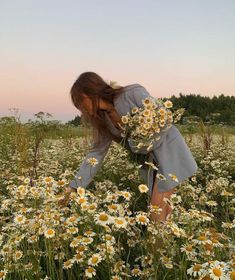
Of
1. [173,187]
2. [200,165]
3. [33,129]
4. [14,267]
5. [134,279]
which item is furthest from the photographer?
[200,165]

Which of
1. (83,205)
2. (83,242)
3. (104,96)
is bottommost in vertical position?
(83,242)

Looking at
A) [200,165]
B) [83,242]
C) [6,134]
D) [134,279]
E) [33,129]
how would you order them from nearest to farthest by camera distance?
[83,242], [134,279], [33,129], [200,165], [6,134]

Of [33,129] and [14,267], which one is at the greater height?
[33,129]

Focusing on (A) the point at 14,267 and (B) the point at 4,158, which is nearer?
(A) the point at 14,267

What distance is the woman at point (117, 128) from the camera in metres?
3.36

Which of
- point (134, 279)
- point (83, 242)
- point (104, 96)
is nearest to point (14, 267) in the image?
point (83, 242)

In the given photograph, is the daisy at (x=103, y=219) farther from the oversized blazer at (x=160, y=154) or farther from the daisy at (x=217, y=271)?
the oversized blazer at (x=160, y=154)

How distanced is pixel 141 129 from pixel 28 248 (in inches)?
37.9

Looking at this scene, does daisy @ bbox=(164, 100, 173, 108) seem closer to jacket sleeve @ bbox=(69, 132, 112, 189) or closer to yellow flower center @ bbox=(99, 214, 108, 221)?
jacket sleeve @ bbox=(69, 132, 112, 189)

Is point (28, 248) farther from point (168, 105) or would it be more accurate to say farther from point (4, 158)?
point (4, 158)

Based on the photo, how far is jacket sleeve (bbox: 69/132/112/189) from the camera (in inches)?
132

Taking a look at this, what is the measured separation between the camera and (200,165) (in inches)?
250

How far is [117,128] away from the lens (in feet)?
11.9

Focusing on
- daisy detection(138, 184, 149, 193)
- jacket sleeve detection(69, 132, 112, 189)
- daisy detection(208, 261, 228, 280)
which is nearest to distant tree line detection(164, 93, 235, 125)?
jacket sleeve detection(69, 132, 112, 189)
